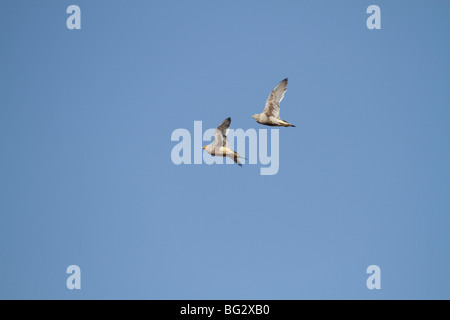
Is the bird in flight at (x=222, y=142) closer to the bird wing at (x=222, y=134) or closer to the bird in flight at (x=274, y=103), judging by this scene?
the bird wing at (x=222, y=134)

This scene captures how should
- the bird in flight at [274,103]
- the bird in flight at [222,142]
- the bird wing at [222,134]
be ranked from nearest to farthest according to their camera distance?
1. the bird in flight at [222,142]
2. the bird wing at [222,134]
3. the bird in flight at [274,103]

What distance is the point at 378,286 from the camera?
3509 cm

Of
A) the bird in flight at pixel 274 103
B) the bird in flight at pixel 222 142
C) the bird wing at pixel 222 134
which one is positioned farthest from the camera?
the bird in flight at pixel 274 103

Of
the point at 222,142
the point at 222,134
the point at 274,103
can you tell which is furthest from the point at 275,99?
the point at 222,142

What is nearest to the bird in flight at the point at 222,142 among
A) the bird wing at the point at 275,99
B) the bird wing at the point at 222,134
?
the bird wing at the point at 222,134

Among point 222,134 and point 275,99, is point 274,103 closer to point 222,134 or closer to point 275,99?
point 275,99

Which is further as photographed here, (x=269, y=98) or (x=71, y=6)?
(x=71, y=6)

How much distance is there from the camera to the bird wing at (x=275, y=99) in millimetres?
29438
